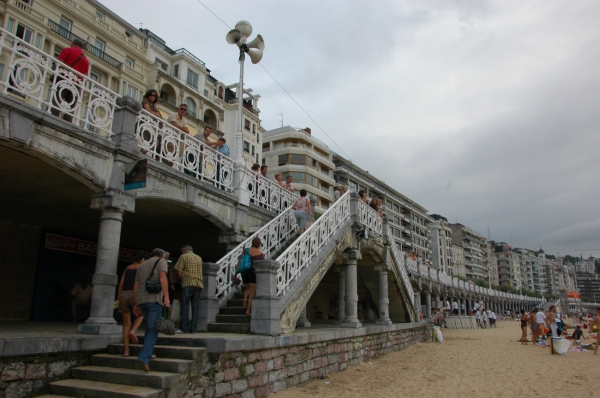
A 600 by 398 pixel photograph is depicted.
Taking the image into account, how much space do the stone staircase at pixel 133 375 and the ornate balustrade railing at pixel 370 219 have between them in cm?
797

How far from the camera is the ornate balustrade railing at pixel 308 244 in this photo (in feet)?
28.1

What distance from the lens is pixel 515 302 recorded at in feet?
287

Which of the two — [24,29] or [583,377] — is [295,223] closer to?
[583,377]

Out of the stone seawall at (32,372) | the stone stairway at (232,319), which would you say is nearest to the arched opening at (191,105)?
the stone stairway at (232,319)

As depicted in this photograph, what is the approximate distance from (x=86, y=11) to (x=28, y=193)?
92.6ft

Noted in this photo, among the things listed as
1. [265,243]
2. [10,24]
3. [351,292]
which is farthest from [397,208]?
[265,243]

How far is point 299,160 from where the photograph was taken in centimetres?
5594

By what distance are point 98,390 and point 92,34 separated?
31.9 metres

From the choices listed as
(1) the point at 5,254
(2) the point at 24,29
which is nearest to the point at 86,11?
(2) the point at 24,29

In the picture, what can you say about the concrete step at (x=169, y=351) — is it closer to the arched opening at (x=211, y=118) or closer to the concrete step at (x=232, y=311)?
the concrete step at (x=232, y=311)

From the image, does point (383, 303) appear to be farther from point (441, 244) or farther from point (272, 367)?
point (441, 244)

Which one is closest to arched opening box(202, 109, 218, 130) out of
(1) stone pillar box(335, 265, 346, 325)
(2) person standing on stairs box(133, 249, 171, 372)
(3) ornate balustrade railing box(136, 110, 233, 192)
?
(1) stone pillar box(335, 265, 346, 325)

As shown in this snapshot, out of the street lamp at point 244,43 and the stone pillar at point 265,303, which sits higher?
the street lamp at point 244,43

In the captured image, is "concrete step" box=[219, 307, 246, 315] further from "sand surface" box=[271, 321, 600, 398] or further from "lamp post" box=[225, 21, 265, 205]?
"lamp post" box=[225, 21, 265, 205]
